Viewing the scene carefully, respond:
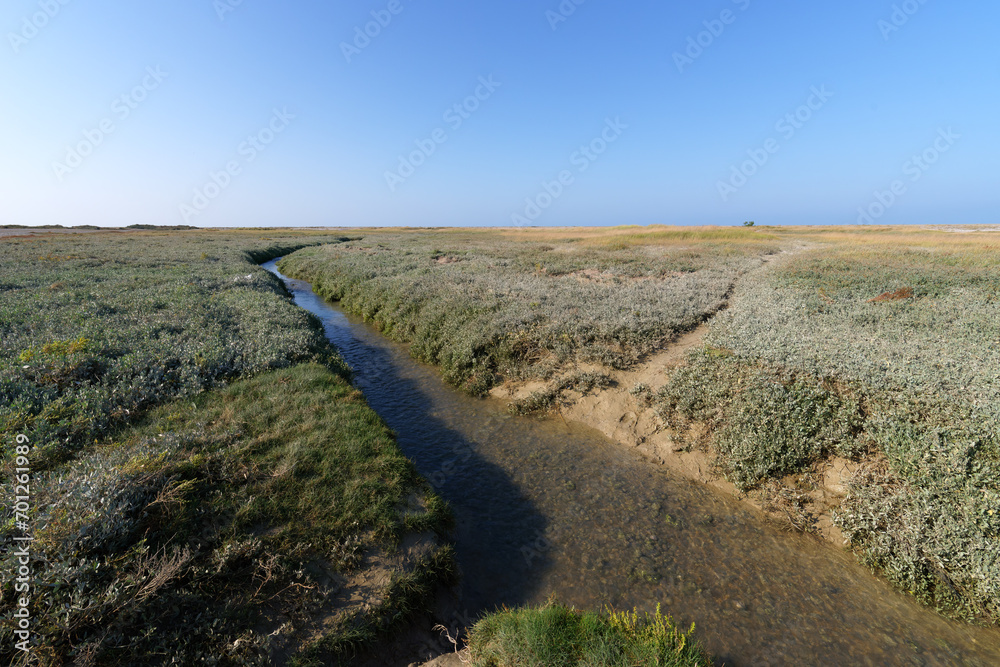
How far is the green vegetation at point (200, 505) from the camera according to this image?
4395mm

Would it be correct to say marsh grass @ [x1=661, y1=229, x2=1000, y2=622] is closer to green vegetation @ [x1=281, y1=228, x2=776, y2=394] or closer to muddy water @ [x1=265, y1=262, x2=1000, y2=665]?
muddy water @ [x1=265, y1=262, x2=1000, y2=665]

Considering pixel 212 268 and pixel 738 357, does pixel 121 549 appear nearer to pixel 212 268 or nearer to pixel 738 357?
pixel 738 357

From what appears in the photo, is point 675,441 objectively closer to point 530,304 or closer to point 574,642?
point 574,642

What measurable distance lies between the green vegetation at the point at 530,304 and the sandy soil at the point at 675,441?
66cm

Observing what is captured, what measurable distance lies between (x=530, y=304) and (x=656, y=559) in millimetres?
11679

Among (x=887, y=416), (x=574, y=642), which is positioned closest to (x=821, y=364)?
(x=887, y=416)

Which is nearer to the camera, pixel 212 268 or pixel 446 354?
pixel 446 354

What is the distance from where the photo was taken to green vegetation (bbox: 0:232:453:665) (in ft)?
14.4

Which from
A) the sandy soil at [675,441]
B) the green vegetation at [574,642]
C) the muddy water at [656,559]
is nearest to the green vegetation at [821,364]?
the sandy soil at [675,441]

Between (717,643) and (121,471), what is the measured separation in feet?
28.7

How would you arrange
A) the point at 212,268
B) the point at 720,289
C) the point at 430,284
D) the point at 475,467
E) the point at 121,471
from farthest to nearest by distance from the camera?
the point at 212,268
the point at 430,284
the point at 720,289
the point at 475,467
the point at 121,471

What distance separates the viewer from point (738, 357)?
11172 millimetres

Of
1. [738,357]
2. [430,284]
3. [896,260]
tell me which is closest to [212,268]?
[430,284]

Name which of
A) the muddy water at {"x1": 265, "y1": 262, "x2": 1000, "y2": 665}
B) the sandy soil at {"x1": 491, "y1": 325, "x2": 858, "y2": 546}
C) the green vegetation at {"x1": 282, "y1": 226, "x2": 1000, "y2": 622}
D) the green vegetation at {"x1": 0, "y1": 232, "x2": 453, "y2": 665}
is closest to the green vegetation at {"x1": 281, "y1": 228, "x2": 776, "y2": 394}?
the green vegetation at {"x1": 282, "y1": 226, "x2": 1000, "y2": 622}
